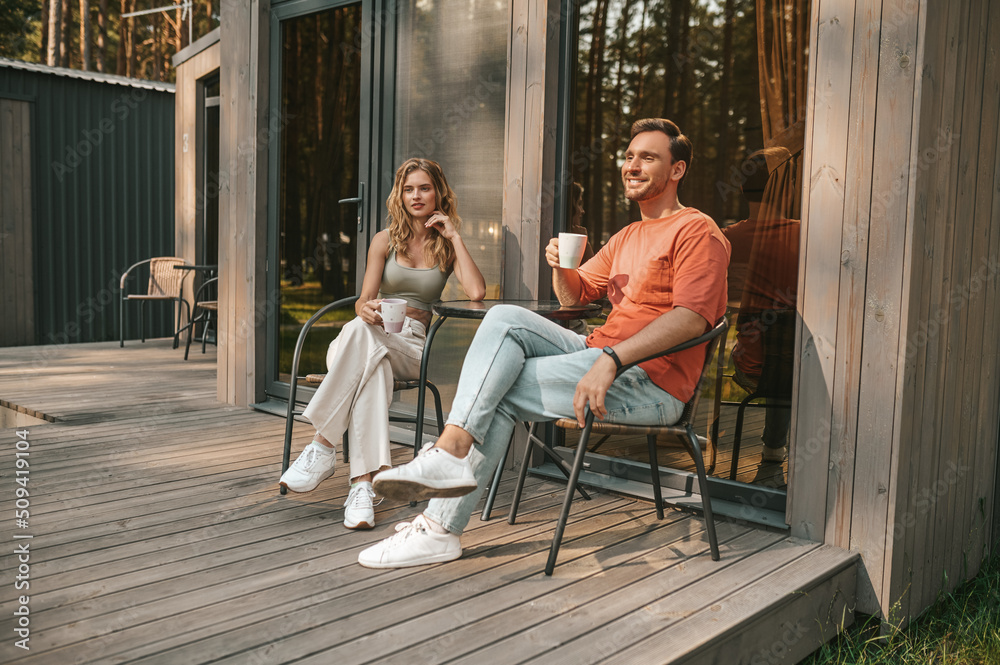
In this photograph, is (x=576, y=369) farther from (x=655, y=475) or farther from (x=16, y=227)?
(x=16, y=227)

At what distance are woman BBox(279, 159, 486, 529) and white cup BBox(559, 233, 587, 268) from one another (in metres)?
0.63

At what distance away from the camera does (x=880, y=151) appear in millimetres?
2340

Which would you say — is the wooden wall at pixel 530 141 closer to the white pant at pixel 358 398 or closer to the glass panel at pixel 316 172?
the white pant at pixel 358 398

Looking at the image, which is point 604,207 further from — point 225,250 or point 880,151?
point 225,250

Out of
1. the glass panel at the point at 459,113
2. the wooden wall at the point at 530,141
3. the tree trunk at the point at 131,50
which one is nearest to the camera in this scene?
the wooden wall at the point at 530,141

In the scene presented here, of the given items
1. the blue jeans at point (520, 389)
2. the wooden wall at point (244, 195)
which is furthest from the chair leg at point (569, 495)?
the wooden wall at point (244, 195)

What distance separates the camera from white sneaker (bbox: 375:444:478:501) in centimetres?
204

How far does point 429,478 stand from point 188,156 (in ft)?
22.4

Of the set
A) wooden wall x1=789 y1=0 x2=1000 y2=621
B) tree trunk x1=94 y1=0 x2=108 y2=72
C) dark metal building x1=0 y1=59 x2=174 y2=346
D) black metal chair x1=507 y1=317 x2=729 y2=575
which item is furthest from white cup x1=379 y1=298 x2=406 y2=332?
tree trunk x1=94 y1=0 x2=108 y2=72

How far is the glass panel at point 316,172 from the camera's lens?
432 centimetres

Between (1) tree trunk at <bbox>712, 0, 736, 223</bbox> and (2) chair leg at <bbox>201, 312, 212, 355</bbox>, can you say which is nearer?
(1) tree trunk at <bbox>712, 0, 736, 223</bbox>

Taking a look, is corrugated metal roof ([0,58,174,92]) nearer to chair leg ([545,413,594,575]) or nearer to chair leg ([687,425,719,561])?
chair leg ([545,413,594,575])

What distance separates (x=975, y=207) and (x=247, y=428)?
126 inches

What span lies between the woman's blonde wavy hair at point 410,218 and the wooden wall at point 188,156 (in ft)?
17.2
